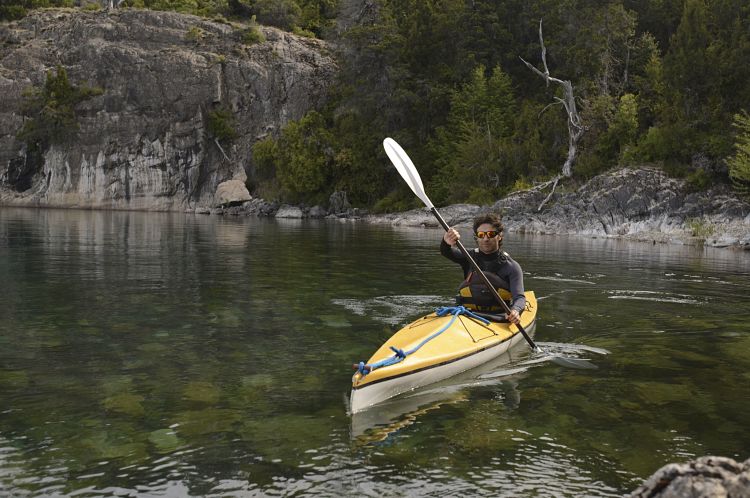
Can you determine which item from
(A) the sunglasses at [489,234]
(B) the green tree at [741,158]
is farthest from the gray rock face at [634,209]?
(A) the sunglasses at [489,234]

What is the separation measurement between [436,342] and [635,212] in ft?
82.8

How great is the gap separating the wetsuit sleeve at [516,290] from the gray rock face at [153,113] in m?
51.8

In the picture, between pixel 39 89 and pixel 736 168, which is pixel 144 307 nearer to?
pixel 736 168

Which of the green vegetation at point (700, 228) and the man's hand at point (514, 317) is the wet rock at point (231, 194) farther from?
the man's hand at point (514, 317)

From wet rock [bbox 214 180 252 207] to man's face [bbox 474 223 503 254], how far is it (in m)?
48.1

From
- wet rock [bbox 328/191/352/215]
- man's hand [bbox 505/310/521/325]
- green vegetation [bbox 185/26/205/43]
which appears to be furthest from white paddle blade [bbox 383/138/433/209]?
green vegetation [bbox 185/26/205/43]

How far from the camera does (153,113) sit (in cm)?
5831

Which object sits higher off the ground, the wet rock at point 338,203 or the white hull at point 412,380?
the wet rock at point 338,203

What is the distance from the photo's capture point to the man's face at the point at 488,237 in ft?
24.4

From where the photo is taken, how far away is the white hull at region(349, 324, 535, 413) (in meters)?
5.16

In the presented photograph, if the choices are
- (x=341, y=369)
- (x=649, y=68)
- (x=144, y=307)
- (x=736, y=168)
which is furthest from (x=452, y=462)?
(x=649, y=68)

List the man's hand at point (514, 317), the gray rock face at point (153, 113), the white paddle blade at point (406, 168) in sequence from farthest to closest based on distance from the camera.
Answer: the gray rock face at point (153, 113)
the white paddle blade at point (406, 168)
the man's hand at point (514, 317)

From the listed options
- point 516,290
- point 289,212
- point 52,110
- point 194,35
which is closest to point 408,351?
point 516,290

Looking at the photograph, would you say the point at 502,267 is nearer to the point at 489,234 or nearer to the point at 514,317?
the point at 489,234
